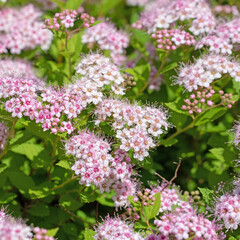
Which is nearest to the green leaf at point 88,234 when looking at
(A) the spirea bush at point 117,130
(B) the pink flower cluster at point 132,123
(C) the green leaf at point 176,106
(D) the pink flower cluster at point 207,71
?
(A) the spirea bush at point 117,130

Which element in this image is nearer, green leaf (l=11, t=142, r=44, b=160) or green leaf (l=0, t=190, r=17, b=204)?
green leaf (l=0, t=190, r=17, b=204)

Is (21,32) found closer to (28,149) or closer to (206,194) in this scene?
(28,149)

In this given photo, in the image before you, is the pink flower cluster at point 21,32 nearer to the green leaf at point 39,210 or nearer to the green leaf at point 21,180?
the green leaf at point 21,180

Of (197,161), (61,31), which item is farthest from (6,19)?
(197,161)

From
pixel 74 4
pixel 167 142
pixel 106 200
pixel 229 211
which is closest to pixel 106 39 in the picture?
pixel 74 4

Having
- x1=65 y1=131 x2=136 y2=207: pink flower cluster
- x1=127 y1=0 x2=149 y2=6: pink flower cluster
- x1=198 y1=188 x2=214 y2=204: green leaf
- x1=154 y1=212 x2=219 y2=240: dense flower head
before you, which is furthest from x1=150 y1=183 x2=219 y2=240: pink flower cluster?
x1=127 y1=0 x2=149 y2=6: pink flower cluster

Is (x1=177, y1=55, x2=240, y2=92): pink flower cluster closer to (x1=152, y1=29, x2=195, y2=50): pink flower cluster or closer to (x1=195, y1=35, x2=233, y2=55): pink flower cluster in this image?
(x1=195, y1=35, x2=233, y2=55): pink flower cluster
